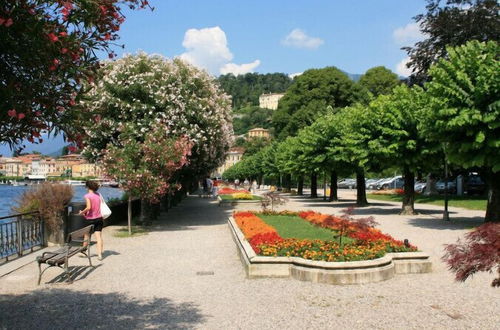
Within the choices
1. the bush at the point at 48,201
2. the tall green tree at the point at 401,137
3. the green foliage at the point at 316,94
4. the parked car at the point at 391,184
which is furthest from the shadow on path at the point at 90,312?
the parked car at the point at 391,184

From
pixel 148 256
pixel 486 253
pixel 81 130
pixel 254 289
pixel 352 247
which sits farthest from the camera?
pixel 148 256

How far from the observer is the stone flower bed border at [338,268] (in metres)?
9.22

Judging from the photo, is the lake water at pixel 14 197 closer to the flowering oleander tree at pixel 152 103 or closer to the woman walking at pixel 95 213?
the flowering oleander tree at pixel 152 103

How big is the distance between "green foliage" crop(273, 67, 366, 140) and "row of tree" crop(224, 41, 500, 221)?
19160 mm

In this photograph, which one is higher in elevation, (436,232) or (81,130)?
(81,130)

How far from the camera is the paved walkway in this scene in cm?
680

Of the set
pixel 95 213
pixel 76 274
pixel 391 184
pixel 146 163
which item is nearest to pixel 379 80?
pixel 391 184

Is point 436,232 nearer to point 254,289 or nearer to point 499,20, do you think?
point 254,289

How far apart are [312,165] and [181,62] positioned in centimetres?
1532

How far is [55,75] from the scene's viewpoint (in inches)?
183

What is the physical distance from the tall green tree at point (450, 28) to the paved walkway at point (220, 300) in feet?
84.7

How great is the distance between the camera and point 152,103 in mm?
20078

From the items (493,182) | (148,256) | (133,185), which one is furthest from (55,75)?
(493,182)

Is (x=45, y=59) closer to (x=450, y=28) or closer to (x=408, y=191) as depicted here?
(x=408, y=191)
